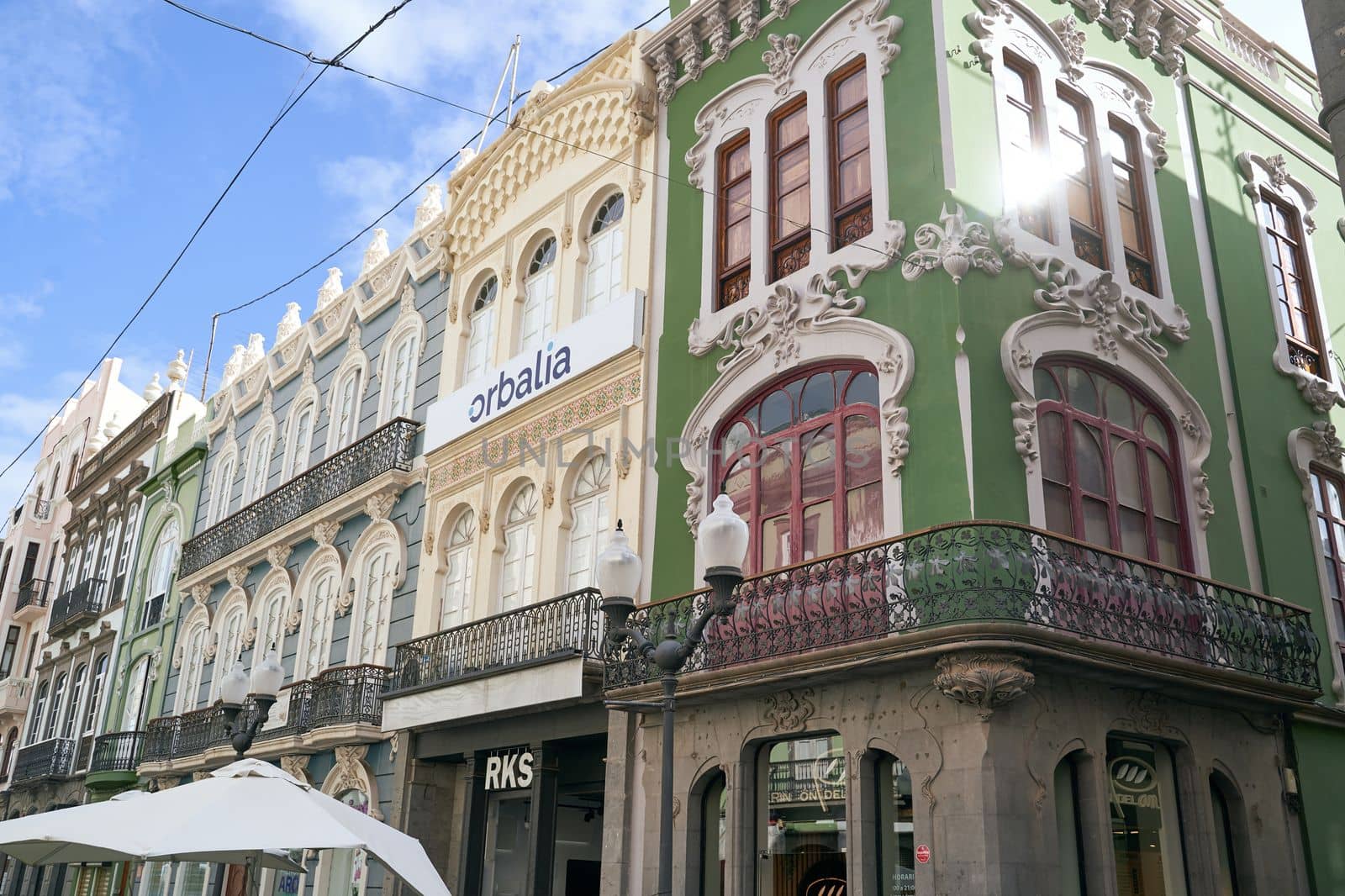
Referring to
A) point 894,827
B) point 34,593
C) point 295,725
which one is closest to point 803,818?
point 894,827

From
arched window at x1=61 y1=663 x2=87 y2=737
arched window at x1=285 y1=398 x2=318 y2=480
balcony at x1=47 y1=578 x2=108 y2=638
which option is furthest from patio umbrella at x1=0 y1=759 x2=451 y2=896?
arched window at x1=61 y1=663 x2=87 y2=737

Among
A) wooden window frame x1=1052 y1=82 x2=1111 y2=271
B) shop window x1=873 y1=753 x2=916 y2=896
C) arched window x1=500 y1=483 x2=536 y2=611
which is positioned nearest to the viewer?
shop window x1=873 y1=753 x2=916 y2=896

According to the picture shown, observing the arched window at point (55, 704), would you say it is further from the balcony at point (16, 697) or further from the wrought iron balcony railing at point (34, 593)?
the wrought iron balcony railing at point (34, 593)

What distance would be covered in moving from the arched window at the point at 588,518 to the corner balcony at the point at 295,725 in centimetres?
409

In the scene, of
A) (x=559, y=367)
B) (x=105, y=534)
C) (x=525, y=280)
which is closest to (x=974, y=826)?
(x=559, y=367)

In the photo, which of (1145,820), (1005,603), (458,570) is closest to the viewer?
(1005,603)

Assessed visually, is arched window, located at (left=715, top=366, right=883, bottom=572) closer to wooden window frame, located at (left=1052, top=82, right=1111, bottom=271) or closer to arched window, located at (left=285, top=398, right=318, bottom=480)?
wooden window frame, located at (left=1052, top=82, right=1111, bottom=271)

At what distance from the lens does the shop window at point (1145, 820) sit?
10.5m

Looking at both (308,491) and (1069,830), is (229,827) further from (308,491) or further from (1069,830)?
(308,491)

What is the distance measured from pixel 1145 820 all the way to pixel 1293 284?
799cm

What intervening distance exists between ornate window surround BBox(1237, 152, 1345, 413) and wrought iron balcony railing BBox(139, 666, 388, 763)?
41.0ft

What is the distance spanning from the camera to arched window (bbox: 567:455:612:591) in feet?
48.0

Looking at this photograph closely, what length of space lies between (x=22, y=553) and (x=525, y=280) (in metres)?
26.9

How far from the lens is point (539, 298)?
1730 cm
